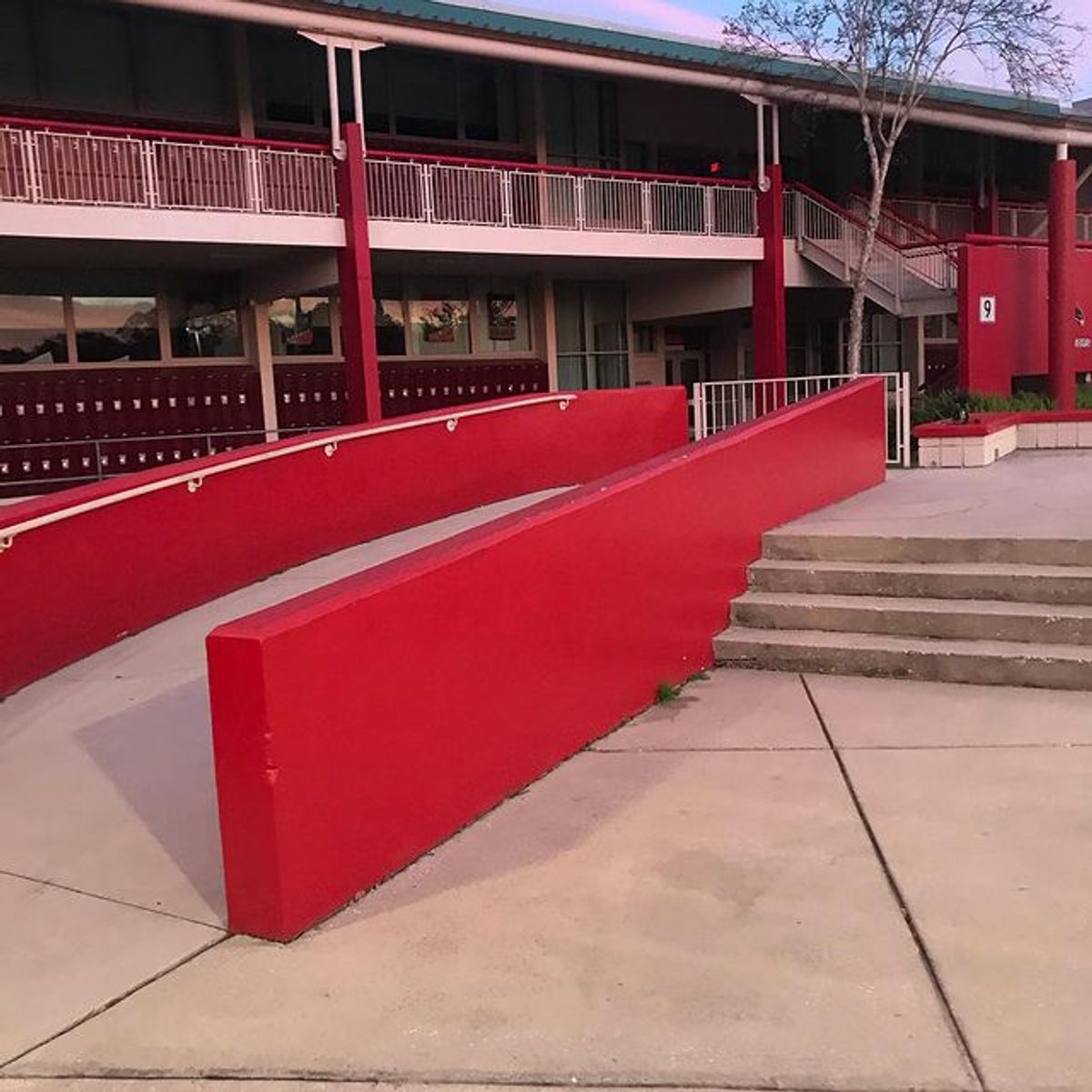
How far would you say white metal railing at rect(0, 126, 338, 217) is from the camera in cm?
1295

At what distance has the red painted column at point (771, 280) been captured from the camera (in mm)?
18969

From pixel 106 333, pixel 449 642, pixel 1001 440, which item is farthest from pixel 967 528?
pixel 106 333

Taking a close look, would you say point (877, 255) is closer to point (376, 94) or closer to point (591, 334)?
point (591, 334)

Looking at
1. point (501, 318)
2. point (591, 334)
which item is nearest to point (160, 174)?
point (501, 318)

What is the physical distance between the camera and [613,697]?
5426 millimetres

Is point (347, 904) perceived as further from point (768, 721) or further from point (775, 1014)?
point (768, 721)

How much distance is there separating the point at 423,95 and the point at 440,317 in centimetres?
371

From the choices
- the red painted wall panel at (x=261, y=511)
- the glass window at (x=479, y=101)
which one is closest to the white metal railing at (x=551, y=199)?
the glass window at (x=479, y=101)

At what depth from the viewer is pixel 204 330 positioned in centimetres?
1767

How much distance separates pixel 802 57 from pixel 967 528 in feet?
45.7

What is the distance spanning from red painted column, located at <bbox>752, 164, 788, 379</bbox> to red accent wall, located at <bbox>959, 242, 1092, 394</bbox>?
3.21m

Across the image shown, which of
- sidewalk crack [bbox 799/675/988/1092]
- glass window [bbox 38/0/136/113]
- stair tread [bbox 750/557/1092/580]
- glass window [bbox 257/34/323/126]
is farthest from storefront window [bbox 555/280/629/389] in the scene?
sidewalk crack [bbox 799/675/988/1092]

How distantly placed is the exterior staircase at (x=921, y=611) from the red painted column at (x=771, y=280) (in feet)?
41.6

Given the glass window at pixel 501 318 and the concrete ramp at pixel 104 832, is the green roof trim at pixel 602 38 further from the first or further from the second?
the concrete ramp at pixel 104 832
